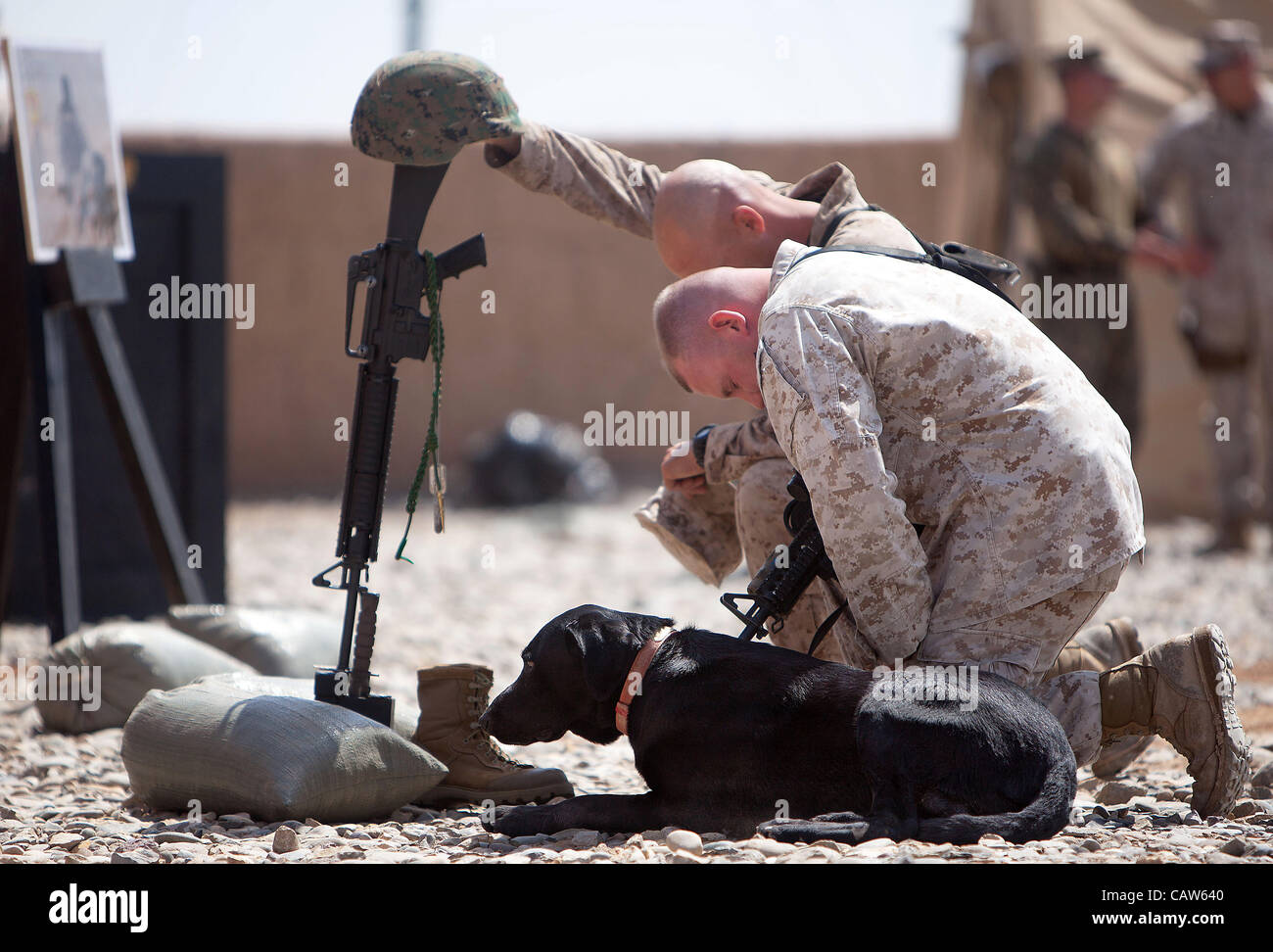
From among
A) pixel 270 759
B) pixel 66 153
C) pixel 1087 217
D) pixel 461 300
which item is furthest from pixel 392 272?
pixel 461 300

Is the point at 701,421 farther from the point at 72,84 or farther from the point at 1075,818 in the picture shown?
the point at 1075,818

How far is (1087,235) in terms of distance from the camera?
7.47 m

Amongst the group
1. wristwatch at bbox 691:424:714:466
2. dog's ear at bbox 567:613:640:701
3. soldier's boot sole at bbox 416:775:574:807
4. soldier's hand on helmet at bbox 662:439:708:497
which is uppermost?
wristwatch at bbox 691:424:714:466

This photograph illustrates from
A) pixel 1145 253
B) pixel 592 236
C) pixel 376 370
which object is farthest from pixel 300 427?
pixel 376 370

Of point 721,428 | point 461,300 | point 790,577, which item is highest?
point 461,300

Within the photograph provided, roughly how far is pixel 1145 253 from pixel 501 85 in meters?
5.49

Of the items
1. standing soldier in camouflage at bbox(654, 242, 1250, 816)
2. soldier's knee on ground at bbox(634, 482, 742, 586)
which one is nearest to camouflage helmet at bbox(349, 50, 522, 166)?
standing soldier in camouflage at bbox(654, 242, 1250, 816)

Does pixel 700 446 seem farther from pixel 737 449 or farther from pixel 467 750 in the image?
pixel 467 750

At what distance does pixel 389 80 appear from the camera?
3.23 m

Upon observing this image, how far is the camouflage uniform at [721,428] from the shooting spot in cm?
345

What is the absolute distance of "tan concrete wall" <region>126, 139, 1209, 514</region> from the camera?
11.8 metres

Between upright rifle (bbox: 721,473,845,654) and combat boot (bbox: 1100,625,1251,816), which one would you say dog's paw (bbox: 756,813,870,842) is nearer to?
upright rifle (bbox: 721,473,845,654)

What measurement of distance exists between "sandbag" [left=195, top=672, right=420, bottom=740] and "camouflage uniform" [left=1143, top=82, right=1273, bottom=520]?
19.4ft

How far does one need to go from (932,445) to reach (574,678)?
92 centimetres
